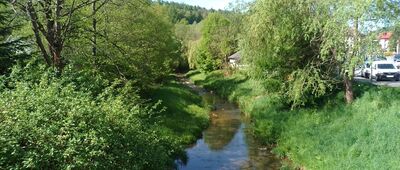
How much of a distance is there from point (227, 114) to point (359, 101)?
1348 cm

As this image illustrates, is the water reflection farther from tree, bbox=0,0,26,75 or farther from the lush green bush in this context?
tree, bbox=0,0,26,75

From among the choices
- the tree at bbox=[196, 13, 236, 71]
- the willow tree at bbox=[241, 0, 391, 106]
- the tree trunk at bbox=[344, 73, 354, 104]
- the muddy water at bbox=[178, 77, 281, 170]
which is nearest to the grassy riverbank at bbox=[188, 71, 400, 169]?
the tree trunk at bbox=[344, 73, 354, 104]

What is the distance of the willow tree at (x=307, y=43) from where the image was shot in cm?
1836

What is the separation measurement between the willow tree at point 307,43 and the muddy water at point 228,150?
12.1 ft

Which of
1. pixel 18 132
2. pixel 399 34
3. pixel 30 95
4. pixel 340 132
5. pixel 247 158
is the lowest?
pixel 247 158

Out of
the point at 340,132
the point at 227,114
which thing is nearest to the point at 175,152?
the point at 340,132

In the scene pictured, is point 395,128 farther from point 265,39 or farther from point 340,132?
point 265,39

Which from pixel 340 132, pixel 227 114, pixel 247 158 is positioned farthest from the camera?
pixel 227 114

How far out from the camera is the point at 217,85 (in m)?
52.4

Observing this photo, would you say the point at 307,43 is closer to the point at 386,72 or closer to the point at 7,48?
the point at 386,72

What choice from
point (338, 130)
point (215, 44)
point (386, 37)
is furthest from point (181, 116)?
point (215, 44)

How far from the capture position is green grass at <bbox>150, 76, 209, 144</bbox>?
2334 centimetres

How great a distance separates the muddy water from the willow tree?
12.1ft

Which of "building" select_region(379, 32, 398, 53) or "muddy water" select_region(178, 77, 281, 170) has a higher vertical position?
"building" select_region(379, 32, 398, 53)
